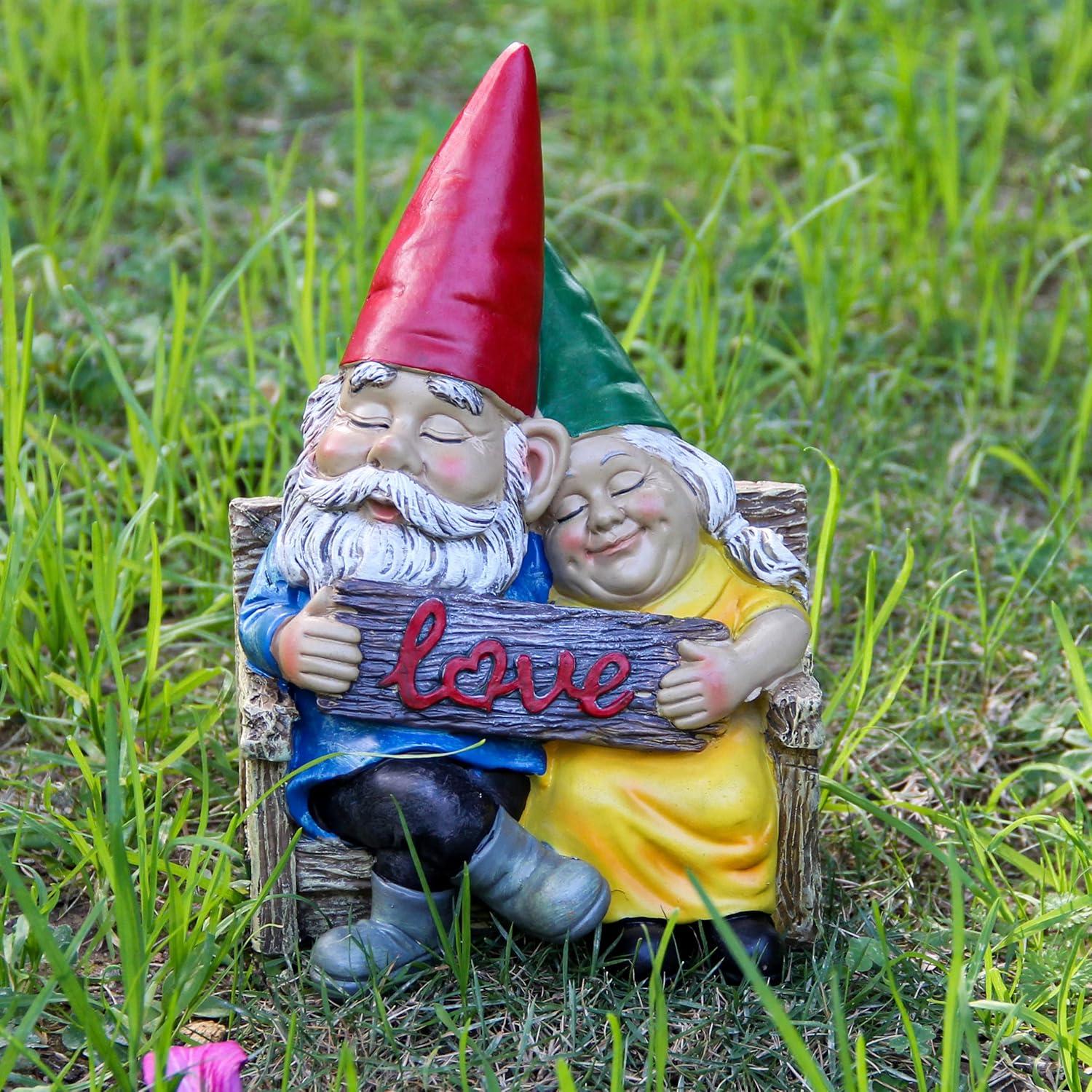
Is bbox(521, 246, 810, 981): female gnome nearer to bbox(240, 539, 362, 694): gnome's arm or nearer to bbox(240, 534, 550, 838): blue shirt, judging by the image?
bbox(240, 534, 550, 838): blue shirt

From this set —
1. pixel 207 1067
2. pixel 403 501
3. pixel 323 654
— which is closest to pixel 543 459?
pixel 403 501

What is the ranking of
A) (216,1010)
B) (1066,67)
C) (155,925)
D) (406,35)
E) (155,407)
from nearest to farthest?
1. (155,925)
2. (216,1010)
3. (155,407)
4. (1066,67)
5. (406,35)

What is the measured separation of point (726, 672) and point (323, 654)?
585mm

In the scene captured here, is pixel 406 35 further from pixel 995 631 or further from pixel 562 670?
pixel 562 670

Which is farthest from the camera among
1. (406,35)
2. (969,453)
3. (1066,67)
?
(406,35)

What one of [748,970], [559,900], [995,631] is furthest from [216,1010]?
[995,631]

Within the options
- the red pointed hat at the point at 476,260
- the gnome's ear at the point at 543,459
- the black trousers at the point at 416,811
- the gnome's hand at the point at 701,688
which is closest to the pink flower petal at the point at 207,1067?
the black trousers at the point at 416,811

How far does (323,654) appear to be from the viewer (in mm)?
2061

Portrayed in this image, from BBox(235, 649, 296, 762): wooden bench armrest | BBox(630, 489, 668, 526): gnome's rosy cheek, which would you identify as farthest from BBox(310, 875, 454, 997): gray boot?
BBox(630, 489, 668, 526): gnome's rosy cheek

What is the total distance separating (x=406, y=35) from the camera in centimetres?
525

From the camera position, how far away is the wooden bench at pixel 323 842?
2115mm

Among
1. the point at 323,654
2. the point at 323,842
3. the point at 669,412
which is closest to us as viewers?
the point at 323,654

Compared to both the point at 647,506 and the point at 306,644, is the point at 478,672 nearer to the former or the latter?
the point at 306,644

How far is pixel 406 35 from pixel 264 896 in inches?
155
